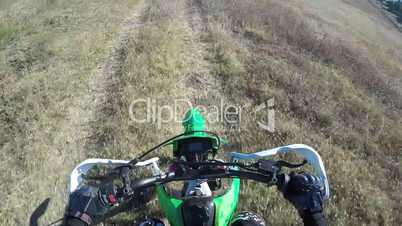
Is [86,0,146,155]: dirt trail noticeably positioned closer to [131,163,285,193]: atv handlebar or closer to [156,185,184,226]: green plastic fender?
[156,185,184,226]: green plastic fender

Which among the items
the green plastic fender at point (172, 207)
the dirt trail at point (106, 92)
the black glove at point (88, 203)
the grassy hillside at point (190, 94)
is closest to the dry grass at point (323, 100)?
the grassy hillside at point (190, 94)

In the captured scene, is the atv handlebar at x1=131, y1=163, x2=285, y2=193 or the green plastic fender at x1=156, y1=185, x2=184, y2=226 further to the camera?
the green plastic fender at x1=156, y1=185, x2=184, y2=226

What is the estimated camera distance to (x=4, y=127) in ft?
36.8

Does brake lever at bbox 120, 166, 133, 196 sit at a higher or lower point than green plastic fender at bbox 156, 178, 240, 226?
higher

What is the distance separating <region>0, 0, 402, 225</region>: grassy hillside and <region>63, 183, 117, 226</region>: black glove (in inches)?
141

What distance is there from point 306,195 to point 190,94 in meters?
9.04

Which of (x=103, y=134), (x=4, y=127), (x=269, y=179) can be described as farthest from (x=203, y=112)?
(x=269, y=179)

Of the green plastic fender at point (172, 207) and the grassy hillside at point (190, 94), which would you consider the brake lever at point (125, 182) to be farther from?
the grassy hillside at point (190, 94)

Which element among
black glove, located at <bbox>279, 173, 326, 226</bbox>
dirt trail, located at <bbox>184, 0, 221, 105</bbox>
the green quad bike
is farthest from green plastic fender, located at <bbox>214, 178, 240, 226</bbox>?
dirt trail, located at <bbox>184, 0, 221, 105</bbox>

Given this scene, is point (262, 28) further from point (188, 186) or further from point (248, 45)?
point (188, 186)

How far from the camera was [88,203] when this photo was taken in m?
4.27

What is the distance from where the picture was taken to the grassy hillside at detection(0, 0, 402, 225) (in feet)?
29.0

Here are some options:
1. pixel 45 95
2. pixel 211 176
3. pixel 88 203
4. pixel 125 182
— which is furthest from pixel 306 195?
pixel 45 95

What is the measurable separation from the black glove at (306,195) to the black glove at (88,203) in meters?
1.83
